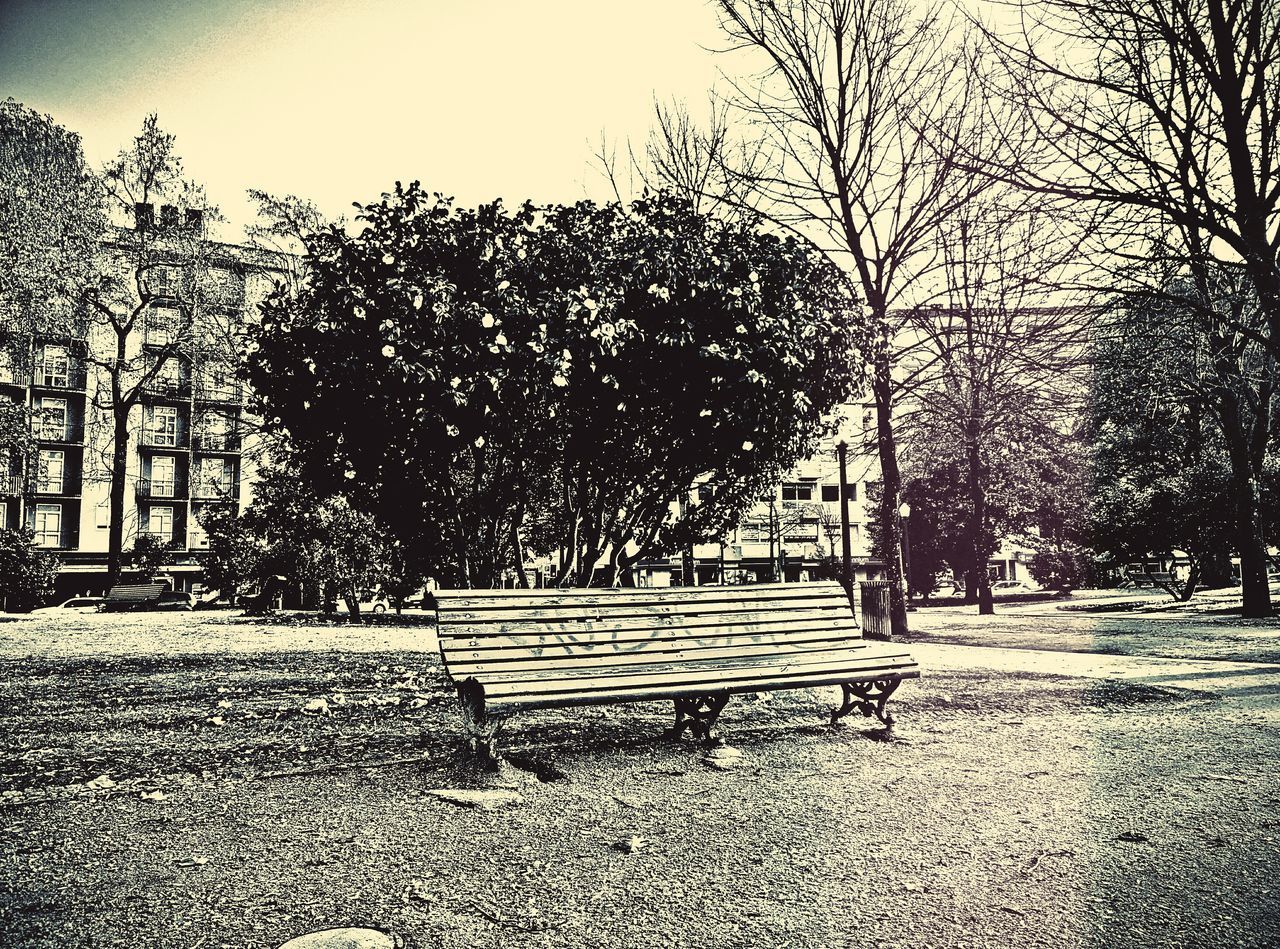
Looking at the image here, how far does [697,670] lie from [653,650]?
336 mm

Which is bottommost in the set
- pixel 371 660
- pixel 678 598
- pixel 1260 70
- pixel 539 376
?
pixel 371 660

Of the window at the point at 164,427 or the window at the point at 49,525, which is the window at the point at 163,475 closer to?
the window at the point at 164,427

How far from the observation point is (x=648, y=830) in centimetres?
377

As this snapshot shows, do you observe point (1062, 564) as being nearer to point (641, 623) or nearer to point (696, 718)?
point (696, 718)

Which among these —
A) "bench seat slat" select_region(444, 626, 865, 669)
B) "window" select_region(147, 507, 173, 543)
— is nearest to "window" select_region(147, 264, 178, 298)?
"window" select_region(147, 507, 173, 543)

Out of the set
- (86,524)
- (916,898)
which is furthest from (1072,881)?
(86,524)

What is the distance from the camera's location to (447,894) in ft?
10.0

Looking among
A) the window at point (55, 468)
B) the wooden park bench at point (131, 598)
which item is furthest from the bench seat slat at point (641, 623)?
the window at point (55, 468)

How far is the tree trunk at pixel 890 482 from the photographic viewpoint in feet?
43.4

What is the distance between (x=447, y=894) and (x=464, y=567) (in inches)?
233

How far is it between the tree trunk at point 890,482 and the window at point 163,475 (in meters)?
52.4

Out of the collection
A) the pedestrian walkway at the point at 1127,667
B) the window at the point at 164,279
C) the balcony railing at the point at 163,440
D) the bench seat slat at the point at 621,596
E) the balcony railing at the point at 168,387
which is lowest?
the pedestrian walkway at the point at 1127,667

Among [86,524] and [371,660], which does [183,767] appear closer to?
[371,660]

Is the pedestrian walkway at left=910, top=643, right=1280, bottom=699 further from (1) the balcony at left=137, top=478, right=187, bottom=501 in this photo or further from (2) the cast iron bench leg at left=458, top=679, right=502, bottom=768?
(1) the balcony at left=137, top=478, right=187, bottom=501
